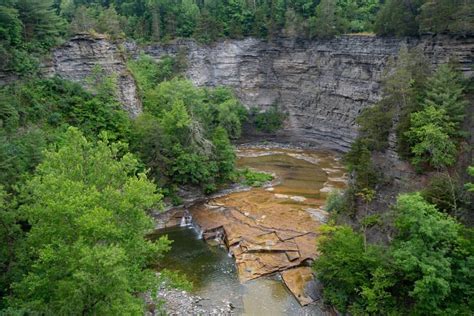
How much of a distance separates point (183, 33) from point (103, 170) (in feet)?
156

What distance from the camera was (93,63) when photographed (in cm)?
3669

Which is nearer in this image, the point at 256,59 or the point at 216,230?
the point at 216,230

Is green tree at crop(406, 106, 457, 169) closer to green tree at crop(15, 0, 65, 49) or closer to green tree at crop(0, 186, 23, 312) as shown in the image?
green tree at crop(0, 186, 23, 312)

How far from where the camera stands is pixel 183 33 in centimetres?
5994

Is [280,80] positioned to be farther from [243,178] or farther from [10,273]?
[10,273]

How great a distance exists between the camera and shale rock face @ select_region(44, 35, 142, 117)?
35312mm

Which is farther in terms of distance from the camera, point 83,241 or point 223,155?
point 223,155

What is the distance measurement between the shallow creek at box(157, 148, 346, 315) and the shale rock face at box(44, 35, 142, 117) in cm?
1358

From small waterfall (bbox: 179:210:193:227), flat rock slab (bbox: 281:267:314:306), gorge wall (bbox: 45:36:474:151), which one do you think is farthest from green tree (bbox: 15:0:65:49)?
flat rock slab (bbox: 281:267:314:306)

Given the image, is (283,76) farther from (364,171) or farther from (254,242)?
(254,242)

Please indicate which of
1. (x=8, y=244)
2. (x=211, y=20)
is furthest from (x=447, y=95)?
(x=211, y=20)

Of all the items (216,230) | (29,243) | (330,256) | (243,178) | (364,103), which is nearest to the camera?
(29,243)

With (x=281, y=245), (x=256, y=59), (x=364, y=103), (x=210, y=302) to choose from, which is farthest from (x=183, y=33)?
(x=210, y=302)

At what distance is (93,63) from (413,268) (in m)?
32.5
